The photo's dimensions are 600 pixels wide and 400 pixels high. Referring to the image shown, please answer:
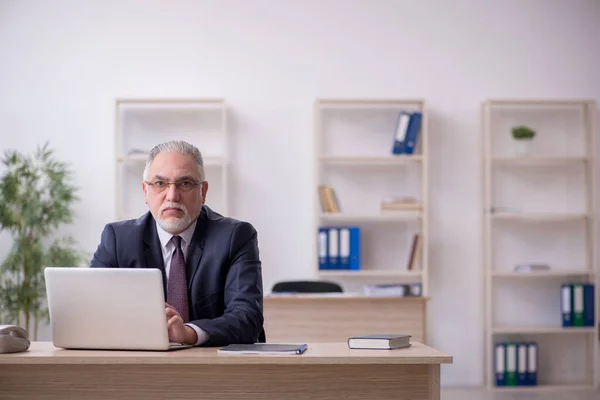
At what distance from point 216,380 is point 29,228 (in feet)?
13.8

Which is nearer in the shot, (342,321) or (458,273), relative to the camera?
(342,321)

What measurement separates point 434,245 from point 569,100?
1492 millimetres

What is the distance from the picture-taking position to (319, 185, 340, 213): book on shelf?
6219mm

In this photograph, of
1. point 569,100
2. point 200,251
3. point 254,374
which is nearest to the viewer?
point 254,374

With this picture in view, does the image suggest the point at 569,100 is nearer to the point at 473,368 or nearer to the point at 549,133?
the point at 549,133

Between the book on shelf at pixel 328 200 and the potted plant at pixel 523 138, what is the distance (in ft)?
4.80

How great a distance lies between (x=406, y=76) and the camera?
6535 mm

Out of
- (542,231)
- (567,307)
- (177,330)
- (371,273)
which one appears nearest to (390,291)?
(371,273)

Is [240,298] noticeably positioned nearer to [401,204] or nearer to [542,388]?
[401,204]

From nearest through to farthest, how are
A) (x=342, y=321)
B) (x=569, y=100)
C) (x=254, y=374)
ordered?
(x=254, y=374), (x=342, y=321), (x=569, y=100)

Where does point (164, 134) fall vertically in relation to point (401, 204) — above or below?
above

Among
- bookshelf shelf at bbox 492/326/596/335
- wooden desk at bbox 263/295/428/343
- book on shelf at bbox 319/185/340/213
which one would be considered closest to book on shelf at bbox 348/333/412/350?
wooden desk at bbox 263/295/428/343

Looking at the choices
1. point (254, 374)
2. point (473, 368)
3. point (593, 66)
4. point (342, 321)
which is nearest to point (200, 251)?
point (254, 374)

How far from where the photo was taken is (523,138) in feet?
21.0
